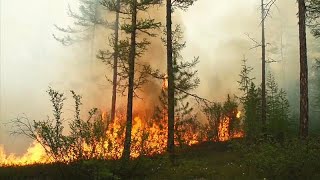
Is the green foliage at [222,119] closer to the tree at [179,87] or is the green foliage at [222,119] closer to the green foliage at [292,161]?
the tree at [179,87]

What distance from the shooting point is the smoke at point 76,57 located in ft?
101

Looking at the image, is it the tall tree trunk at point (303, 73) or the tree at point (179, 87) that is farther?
the tree at point (179, 87)

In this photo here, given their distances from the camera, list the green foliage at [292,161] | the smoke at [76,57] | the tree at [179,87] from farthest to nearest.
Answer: the smoke at [76,57] → the tree at [179,87] → the green foliage at [292,161]

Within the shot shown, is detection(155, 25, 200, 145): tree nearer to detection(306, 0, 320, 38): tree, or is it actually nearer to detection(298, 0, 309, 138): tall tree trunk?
detection(298, 0, 309, 138): tall tree trunk

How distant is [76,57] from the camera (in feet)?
112

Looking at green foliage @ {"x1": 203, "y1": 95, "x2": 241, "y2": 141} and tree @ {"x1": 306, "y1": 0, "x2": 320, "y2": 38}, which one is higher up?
tree @ {"x1": 306, "y1": 0, "x2": 320, "y2": 38}

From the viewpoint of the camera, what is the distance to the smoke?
3077 centimetres

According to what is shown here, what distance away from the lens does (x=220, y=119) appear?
1131 inches

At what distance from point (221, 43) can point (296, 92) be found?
11932mm

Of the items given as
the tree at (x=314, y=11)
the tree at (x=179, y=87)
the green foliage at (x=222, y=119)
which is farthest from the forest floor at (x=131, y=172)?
the green foliage at (x=222, y=119)

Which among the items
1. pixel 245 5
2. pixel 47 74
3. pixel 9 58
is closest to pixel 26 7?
pixel 9 58

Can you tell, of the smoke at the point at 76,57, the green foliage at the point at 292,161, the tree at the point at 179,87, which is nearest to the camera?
the green foliage at the point at 292,161

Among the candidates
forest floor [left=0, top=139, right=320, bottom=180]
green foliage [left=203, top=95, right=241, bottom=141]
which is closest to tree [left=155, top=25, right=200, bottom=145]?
green foliage [left=203, top=95, right=241, bottom=141]

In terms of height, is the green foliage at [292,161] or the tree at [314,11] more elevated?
the tree at [314,11]
